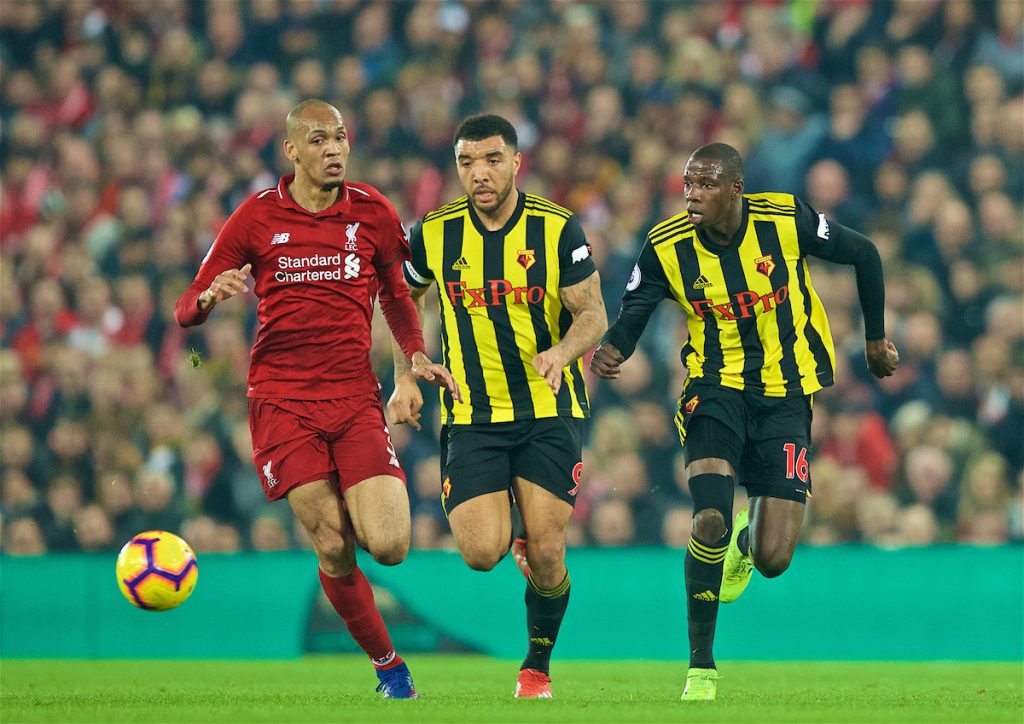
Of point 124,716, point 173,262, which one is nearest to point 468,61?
point 173,262

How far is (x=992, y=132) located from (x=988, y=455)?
104 inches

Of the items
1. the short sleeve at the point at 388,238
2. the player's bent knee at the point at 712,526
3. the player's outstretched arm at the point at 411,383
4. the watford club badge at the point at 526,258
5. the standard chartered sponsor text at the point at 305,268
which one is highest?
the short sleeve at the point at 388,238

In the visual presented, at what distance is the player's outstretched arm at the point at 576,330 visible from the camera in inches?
244

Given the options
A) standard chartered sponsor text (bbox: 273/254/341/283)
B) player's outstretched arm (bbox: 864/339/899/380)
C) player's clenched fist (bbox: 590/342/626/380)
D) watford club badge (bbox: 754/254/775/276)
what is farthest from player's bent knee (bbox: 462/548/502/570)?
player's outstretched arm (bbox: 864/339/899/380)

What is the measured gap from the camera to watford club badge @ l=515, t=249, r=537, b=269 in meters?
6.64

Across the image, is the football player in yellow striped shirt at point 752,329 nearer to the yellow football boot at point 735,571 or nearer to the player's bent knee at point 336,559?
the yellow football boot at point 735,571

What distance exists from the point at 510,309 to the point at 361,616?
1443 millimetres

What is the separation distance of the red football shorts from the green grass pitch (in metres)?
0.92

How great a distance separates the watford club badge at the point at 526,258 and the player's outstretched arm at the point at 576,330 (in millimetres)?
172

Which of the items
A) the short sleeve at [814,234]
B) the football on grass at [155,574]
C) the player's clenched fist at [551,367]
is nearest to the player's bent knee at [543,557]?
the player's clenched fist at [551,367]

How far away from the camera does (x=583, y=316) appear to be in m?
6.52

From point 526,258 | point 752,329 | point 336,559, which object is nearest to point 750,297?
point 752,329

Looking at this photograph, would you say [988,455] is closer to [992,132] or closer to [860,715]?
[992,132]

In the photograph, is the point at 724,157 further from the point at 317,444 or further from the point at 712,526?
the point at 317,444
